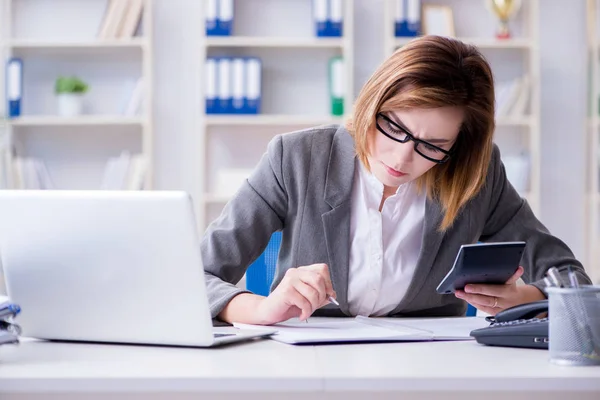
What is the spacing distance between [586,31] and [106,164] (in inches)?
100.0

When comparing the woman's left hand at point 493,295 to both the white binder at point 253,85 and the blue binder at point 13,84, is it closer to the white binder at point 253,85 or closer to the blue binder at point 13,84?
the white binder at point 253,85

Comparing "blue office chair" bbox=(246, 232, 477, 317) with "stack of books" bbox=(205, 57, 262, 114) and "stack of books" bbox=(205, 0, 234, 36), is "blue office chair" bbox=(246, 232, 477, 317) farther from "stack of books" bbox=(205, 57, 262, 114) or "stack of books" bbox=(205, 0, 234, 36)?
"stack of books" bbox=(205, 0, 234, 36)

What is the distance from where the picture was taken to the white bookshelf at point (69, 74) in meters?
4.12

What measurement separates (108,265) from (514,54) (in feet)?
11.4

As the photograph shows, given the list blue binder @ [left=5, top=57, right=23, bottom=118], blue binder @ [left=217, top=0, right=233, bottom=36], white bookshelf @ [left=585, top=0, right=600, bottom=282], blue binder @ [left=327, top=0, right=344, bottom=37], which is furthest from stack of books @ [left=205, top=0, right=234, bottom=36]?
white bookshelf @ [left=585, top=0, right=600, bottom=282]

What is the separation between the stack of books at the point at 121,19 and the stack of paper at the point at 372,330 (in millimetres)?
2808

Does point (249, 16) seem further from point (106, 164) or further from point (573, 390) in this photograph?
point (573, 390)

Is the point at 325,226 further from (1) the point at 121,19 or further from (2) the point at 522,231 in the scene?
(1) the point at 121,19

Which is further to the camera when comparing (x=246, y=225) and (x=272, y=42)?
(x=272, y=42)

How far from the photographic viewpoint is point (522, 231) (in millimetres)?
1784

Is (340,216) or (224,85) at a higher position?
(224,85)

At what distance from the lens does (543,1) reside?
4.20m

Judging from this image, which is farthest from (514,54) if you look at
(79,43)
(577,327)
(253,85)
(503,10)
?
(577,327)

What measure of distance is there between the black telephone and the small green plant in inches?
124
